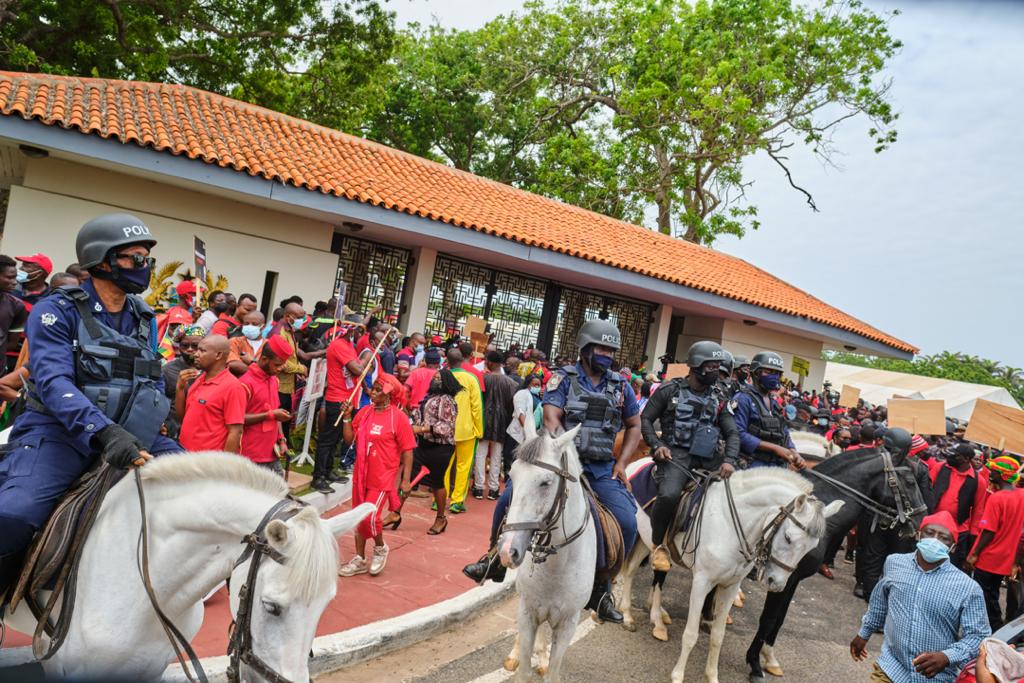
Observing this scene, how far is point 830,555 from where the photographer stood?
304 inches

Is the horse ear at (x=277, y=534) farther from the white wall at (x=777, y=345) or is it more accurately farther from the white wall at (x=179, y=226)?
the white wall at (x=777, y=345)

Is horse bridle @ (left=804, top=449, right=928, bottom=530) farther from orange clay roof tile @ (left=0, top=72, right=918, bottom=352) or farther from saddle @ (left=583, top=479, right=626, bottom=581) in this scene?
orange clay roof tile @ (left=0, top=72, right=918, bottom=352)

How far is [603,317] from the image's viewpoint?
17516mm

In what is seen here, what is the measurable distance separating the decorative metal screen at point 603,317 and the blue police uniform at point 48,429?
46.8 ft

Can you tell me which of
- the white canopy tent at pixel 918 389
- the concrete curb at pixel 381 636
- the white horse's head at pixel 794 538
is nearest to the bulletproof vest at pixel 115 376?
the concrete curb at pixel 381 636

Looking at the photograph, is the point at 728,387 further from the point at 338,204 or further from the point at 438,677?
the point at 338,204

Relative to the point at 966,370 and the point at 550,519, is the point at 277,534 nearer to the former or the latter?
the point at 550,519

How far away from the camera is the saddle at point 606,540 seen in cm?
475

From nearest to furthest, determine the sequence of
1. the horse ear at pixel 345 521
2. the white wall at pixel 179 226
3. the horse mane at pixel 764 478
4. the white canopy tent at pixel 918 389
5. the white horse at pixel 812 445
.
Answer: the horse ear at pixel 345 521 → the horse mane at pixel 764 478 → the white horse at pixel 812 445 → the white wall at pixel 179 226 → the white canopy tent at pixel 918 389

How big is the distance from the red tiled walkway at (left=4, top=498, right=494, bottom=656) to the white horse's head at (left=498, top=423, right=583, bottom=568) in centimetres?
210

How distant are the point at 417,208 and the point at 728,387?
7389 millimetres

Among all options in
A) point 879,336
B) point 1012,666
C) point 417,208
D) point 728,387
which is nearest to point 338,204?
point 417,208

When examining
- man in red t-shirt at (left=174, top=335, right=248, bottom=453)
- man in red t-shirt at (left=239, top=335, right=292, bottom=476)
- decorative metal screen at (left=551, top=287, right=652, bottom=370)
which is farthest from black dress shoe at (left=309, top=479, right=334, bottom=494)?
decorative metal screen at (left=551, top=287, right=652, bottom=370)

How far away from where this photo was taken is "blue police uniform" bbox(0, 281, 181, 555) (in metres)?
2.76
